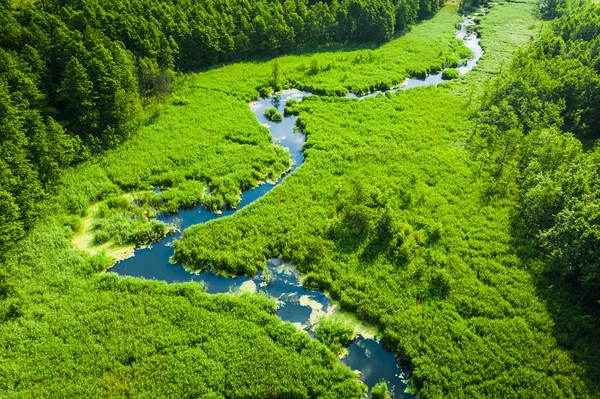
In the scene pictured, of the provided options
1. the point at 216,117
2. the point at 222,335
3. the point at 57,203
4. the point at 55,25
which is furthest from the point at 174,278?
the point at 55,25

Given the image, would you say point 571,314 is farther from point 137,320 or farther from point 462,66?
point 462,66

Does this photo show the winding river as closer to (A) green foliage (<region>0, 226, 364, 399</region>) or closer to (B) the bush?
(A) green foliage (<region>0, 226, 364, 399</region>)

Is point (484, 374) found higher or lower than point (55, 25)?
lower

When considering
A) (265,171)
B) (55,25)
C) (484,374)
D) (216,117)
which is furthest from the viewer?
(216,117)

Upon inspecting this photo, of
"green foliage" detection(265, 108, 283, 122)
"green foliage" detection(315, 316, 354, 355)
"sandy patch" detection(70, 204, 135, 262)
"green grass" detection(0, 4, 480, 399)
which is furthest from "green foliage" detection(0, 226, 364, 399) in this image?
"green foliage" detection(265, 108, 283, 122)

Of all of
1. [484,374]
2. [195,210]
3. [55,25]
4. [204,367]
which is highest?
[55,25]

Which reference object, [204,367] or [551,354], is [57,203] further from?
[551,354]

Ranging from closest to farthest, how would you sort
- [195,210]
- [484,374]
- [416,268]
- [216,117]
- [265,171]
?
[484,374] < [416,268] < [195,210] < [265,171] < [216,117]
